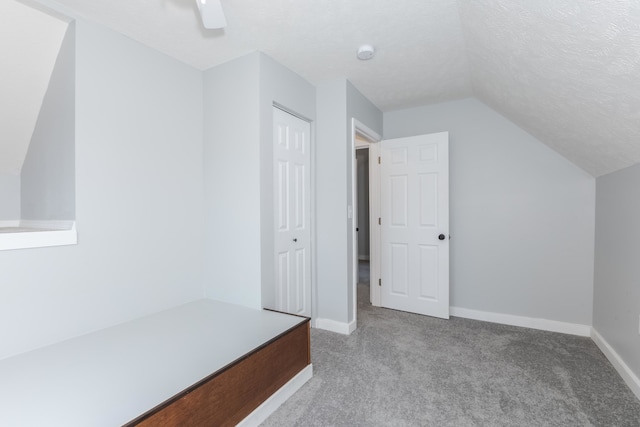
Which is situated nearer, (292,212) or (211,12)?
(211,12)

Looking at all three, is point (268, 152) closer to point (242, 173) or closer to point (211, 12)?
point (242, 173)

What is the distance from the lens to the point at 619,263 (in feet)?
6.86

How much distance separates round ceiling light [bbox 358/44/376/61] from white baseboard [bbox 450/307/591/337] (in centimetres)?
268

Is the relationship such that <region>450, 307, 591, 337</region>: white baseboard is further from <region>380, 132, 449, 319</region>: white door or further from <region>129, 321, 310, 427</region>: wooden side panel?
<region>129, 321, 310, 427</region>: wooden side panel

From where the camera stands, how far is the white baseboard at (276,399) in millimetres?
1518

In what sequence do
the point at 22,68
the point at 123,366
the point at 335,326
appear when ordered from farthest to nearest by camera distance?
1. the point at 335,326
2. the point at 22,68
3. the point at 123,366

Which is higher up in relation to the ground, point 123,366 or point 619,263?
point 619,263

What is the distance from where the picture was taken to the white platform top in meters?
1.14

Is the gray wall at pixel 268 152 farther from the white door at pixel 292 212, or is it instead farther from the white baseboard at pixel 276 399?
the white baseboard at pixel 276 399

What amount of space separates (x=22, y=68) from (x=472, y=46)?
2999mm

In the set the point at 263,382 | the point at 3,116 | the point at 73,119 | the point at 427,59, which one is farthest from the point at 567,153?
the point at 3,116

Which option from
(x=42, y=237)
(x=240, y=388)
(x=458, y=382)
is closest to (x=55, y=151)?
(x=42, y=237)

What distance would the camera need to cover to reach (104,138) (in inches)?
75.3

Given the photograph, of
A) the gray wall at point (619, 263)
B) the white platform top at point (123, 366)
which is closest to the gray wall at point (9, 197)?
the white platform top at point (123, 366)
